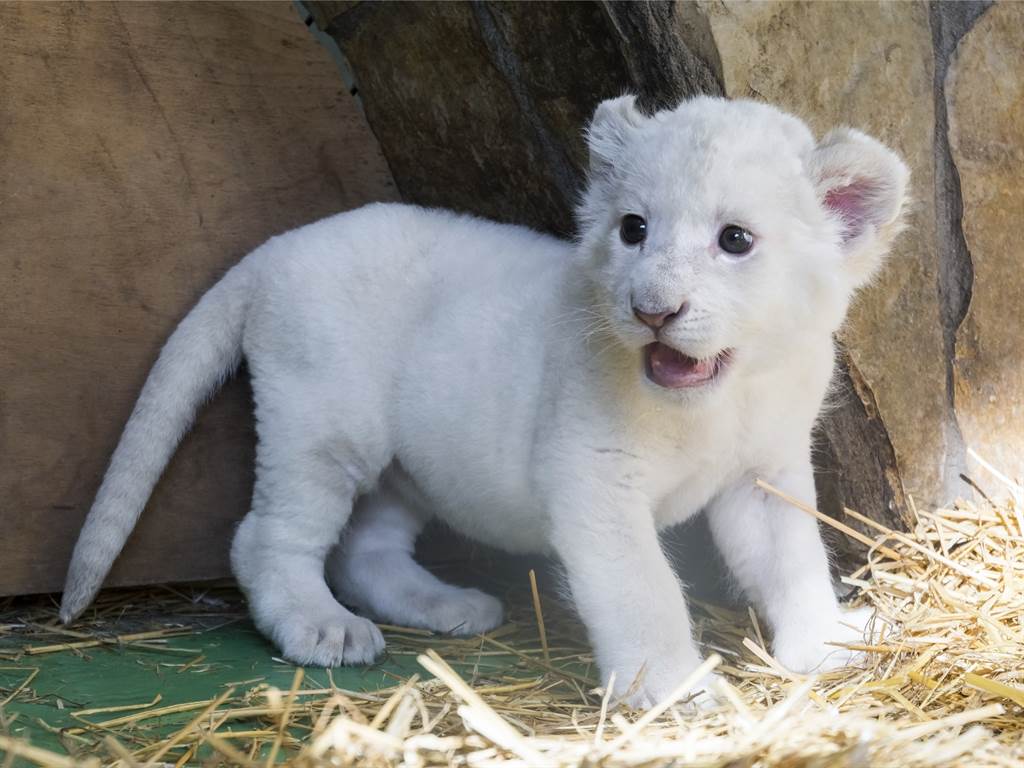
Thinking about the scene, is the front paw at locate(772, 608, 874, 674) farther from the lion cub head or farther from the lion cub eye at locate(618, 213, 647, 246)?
A: the lion cub eye at locate(618, 213, 647, 246)

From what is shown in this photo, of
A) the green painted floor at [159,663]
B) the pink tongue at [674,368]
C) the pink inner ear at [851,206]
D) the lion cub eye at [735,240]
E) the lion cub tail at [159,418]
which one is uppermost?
the pink inner ear at [851,206]

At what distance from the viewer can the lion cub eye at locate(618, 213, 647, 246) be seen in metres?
2.92

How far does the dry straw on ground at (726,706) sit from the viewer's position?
7.75ft

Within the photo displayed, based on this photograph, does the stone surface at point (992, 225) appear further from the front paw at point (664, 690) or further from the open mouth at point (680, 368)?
the front paw at point (664, 690)

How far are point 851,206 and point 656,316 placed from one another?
64cm

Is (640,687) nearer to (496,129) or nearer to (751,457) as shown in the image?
(751,457)

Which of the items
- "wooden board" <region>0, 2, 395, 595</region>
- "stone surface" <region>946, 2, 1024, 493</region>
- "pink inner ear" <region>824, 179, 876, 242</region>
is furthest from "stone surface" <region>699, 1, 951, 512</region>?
"wooden board" <region>0, 2, 395, 595</region>

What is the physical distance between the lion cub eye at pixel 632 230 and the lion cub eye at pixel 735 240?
7.9 inches

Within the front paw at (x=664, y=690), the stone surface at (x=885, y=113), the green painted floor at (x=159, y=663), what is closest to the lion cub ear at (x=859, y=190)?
the stone surface at (x=885, y=113)

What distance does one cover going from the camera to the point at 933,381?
369 cm

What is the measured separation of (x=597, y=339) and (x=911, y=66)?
50.7 inches

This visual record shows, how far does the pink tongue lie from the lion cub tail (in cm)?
161

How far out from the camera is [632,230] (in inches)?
116

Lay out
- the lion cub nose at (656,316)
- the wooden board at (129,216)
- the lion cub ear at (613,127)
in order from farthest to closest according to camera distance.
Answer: the wooden board at (129,216) < the lion cub ear at (613,127) < the lion cub nose at (656,316)
